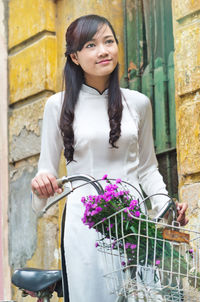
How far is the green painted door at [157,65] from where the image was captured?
15.1 ft

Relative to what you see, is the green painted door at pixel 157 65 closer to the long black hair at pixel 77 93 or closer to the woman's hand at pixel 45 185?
the long black hair at pixel 77 93

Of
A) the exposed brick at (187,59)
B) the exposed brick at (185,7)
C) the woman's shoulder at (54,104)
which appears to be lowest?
the woman's shoulder at (54,104)

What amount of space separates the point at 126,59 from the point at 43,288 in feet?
7.59

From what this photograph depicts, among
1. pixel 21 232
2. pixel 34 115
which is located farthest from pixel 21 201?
pixel 34 115

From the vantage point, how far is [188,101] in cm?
395

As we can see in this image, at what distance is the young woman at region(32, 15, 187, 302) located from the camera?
2668 millimetres

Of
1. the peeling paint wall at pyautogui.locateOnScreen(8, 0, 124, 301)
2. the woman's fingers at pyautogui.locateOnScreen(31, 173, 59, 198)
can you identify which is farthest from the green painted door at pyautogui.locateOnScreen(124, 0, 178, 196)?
the woman's fingers at pyautogui.locateOnScreen(31, 173, 59, 198)

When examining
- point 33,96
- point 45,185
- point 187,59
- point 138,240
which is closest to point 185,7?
point 187,59

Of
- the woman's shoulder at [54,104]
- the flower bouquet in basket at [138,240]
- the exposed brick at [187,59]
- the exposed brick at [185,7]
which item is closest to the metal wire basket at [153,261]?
the flower bouquet in basket at [138,240]

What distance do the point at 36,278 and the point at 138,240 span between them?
123cm

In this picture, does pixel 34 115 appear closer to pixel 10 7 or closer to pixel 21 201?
pixel 21 201

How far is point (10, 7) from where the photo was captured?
5742 mm

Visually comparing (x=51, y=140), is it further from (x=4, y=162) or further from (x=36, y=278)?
(x=4, y=162)

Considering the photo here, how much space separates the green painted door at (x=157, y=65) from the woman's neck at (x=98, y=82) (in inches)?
65.5
